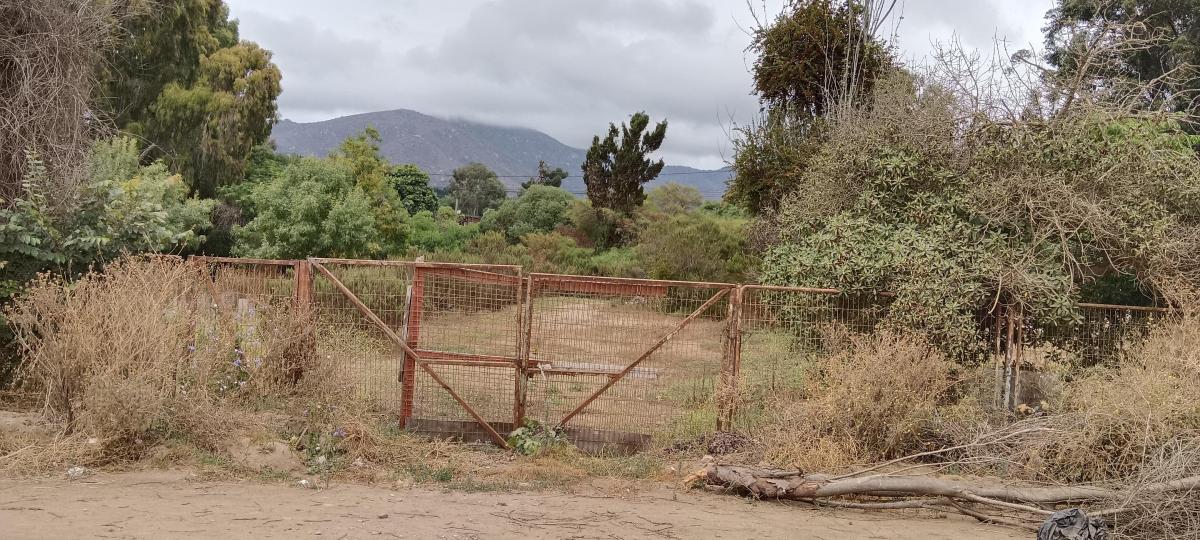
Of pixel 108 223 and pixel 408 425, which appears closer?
pixel 408 425

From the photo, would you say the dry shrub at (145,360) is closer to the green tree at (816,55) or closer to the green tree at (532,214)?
the green tree at (816,55)

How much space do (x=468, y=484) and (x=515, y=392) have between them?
4.42 feet

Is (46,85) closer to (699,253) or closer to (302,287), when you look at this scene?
(302,287)

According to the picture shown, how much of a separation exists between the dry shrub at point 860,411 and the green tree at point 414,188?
56125mm

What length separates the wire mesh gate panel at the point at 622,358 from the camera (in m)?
8.61

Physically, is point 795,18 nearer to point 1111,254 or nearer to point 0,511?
point 1111,254

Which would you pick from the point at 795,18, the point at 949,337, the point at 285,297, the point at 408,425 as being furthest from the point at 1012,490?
the point at 795,18

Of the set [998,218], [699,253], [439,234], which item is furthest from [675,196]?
[998,218]

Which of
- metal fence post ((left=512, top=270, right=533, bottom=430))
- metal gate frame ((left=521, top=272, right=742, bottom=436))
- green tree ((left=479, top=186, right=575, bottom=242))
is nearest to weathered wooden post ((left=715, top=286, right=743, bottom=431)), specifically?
metal gate frame ((left=521, top=272, right=742, bottom=436))

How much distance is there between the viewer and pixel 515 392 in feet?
28.2

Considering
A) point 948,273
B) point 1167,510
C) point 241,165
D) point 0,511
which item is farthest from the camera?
point 241,165

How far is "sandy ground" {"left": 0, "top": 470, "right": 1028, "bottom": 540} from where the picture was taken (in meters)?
6.00

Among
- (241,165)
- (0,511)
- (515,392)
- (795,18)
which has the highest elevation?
(795,18)

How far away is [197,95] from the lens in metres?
35.8
